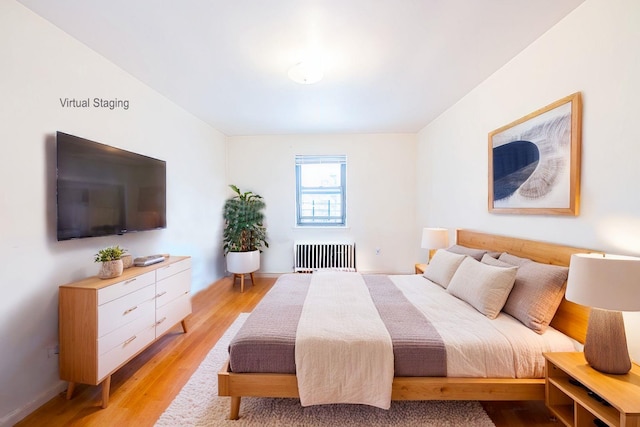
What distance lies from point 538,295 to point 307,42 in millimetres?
2403

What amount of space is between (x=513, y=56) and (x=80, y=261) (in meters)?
3.86

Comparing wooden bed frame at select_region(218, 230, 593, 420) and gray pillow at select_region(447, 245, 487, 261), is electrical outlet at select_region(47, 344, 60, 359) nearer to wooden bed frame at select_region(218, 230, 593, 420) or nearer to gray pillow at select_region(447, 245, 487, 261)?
wooden bed frame at select_region(218, 230, 593, 420)

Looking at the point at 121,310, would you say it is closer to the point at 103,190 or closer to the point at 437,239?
the point at 103,190

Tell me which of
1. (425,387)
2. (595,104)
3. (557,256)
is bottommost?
(425,387)

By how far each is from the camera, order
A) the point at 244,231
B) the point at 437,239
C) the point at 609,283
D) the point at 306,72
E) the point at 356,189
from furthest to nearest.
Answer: the point at 356,189 < the point at 244,231 < the point at 437,239 < the point at 306,72 < the point at 609,283

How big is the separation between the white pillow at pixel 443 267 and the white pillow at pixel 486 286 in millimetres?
298

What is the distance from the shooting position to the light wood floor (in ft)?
5.23

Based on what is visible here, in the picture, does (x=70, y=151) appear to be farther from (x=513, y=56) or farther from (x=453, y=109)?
(x=453, y=109)

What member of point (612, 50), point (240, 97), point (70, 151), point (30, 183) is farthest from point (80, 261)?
point (612, 50)

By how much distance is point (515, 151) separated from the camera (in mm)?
2223

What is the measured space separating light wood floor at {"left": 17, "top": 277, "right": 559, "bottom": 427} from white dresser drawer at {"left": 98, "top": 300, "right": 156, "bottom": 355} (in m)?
0.37

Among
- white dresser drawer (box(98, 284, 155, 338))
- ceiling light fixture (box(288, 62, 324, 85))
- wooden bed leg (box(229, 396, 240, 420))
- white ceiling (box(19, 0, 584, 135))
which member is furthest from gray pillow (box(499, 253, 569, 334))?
white dresser drawer (box(98, 284, 155, 338))

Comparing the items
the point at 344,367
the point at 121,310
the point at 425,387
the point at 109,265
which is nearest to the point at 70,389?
the point at 121,310

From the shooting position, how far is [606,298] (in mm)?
1180
